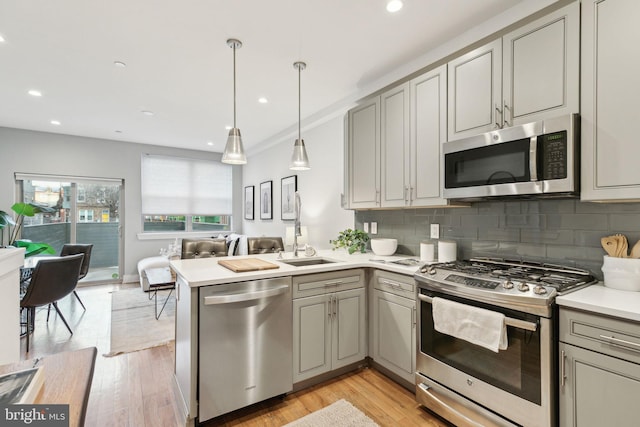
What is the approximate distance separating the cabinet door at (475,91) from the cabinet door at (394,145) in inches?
17.3

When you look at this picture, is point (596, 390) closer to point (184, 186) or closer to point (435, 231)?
point (435, 231)

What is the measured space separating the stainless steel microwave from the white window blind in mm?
5629

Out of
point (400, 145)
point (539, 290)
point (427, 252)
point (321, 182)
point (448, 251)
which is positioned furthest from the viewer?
point (321, 182)

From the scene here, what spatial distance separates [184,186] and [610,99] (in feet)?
21.6

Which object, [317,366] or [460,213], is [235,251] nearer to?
[317,366]

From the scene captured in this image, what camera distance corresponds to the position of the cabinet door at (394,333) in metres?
2.21

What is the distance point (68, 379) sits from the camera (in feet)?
2.52

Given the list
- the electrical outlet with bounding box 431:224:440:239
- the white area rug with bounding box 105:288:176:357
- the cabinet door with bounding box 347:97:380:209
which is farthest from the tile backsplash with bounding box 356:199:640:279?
the white area rug with bounding box 105:288:176:357

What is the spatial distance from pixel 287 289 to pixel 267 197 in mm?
3765

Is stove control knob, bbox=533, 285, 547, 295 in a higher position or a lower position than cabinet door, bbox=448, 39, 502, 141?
lower

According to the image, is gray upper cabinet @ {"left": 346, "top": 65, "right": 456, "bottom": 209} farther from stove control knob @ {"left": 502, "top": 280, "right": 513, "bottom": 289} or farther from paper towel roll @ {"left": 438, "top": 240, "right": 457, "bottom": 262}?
stove control knob @ {"left": 502, "top": 280, "right": 513, "bottom": 289}

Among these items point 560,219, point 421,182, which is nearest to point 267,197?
point 421,182

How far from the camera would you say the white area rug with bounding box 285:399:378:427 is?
191 cm

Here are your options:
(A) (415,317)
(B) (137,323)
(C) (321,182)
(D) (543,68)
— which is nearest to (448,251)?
(A) (415,317)
